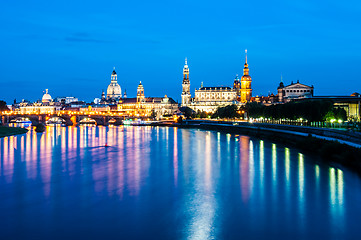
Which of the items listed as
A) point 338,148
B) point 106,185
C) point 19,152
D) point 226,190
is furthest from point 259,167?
point 19,152

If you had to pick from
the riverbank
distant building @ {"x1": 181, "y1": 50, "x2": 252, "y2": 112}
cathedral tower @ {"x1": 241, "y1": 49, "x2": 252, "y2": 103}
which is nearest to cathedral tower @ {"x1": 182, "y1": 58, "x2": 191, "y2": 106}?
distant building @ {"x1": 181, "y1": 50, "x2": 252, "y2": 112}

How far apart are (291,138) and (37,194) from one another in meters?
32.2

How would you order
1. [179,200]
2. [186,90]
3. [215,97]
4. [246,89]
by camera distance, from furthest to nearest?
[186,90], [215,97], [246,89], [179,200]

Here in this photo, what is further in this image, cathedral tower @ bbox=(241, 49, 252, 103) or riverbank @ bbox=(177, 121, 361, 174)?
cathedral tower @ bbox=(241, 49, 252, 103)

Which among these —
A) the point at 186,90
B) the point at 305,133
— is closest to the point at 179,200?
the point at 305,133

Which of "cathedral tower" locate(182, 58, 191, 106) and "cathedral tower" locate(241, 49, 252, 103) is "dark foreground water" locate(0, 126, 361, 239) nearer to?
"cathedral tower" locate(241, 49, 252, 103)

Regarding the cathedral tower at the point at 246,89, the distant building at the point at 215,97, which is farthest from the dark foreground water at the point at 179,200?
the distant building at the point at 215,97

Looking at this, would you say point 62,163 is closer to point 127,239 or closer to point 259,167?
point 259,167

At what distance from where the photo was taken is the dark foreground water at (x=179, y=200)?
15.7 m

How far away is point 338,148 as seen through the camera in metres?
31.2

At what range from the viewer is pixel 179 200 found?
20.5 metres

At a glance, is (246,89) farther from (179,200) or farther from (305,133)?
(179,200)

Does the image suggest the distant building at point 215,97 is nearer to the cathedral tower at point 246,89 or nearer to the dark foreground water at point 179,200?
the cathedral tower at point 246,89

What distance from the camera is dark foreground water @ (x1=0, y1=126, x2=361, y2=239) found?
1573 cm
